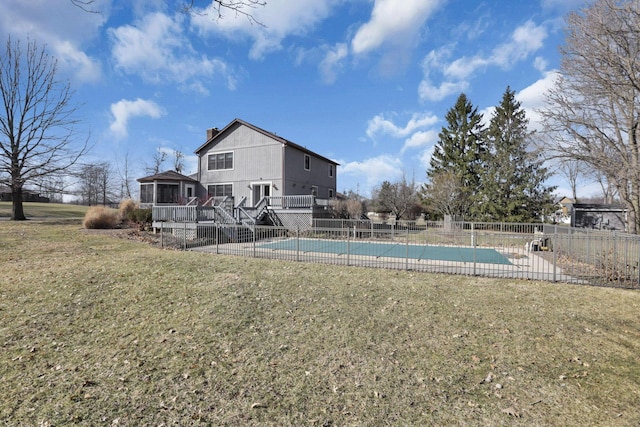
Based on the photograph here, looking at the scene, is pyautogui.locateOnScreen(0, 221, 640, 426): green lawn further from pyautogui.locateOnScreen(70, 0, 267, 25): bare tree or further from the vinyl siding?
the vinyl siding

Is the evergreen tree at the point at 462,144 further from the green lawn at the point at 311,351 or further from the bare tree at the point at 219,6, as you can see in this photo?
the bare tree at the point at 219,6

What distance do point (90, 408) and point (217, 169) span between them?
82.5 ft

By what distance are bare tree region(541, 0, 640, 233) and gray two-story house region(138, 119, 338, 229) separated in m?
14.8

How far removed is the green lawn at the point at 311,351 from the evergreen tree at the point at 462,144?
3140 centimetres

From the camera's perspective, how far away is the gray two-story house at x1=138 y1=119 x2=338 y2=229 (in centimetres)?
2227

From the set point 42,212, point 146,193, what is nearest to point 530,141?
point 146,193

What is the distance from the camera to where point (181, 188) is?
25.9m

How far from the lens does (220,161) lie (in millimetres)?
26469

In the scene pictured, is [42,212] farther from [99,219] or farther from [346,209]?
[346,209]

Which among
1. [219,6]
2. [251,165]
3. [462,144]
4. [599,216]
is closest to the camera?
[219,6]

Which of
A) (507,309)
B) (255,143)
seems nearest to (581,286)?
(507,309)

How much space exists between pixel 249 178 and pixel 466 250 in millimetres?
17345

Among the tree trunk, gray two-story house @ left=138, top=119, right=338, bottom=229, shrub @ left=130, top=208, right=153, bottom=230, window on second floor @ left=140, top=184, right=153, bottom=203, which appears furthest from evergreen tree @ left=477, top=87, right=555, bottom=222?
the tree trunk

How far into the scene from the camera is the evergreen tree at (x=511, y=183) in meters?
28.8
